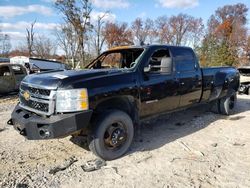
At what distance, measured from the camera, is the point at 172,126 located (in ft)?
21.0

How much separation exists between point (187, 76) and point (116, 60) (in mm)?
1707

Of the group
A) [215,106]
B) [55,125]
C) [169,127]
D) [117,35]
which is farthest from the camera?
[117,35]

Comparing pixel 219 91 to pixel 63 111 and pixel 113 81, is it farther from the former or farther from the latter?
pixel 63 111

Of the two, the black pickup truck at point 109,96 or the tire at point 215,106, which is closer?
the black pickup truck at point 109,96

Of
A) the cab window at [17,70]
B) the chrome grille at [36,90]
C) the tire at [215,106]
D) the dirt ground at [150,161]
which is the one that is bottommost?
the dirt ground at [150,161]

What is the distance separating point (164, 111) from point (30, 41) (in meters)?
49.3

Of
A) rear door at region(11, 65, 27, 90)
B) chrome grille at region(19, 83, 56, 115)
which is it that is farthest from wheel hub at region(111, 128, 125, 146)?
rear door at region(11, 65, 27, 90)

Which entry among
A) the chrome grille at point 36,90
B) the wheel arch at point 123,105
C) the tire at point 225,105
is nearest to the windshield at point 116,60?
the wheel arch at point 123,105

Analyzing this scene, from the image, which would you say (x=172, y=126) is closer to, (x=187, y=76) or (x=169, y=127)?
(x=169, y=127)

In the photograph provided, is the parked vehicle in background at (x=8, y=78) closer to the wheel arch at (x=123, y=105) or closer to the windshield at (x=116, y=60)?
the windshield at (x=116, y=60)

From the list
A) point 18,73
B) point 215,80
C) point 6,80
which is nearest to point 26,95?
point 215,80

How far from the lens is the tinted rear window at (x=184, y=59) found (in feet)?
18.3

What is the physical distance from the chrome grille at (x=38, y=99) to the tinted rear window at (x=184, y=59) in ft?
9.56

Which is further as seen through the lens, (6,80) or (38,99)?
(6,80)
